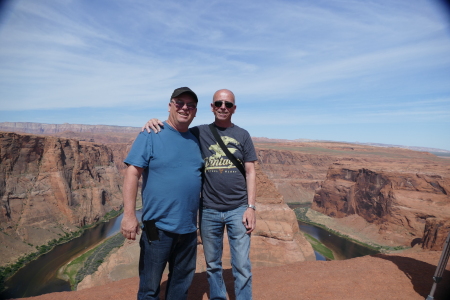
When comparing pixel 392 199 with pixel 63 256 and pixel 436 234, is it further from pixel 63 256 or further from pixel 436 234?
pixel 63 256

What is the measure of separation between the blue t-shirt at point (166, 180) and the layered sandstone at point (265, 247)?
554 inches

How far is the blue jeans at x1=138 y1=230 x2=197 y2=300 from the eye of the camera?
3.18m

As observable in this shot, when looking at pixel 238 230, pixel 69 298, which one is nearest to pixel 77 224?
pixel 69 298

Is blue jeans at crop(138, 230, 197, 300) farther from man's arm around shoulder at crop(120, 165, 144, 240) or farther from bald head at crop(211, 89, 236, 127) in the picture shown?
bald head at crop(211, 89, 236, 127)

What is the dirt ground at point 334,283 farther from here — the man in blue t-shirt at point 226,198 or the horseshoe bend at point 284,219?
the man in blue t-shirt at point 226,198

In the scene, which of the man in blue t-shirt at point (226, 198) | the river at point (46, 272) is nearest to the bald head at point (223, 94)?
the man in blue t-shirt at point (226, 198)

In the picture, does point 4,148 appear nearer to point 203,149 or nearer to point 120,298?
point 120,298

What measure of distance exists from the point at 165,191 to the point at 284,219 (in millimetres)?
18187

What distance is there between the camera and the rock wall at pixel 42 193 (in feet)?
110

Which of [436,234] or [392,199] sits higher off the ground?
[392,199]

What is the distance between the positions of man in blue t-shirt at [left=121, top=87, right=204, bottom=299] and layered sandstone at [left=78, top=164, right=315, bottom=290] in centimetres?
1368

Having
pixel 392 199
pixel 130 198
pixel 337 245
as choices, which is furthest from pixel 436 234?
pixel 130 198

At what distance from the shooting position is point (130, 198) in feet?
9.93

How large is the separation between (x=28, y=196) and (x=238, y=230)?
1813 inches
